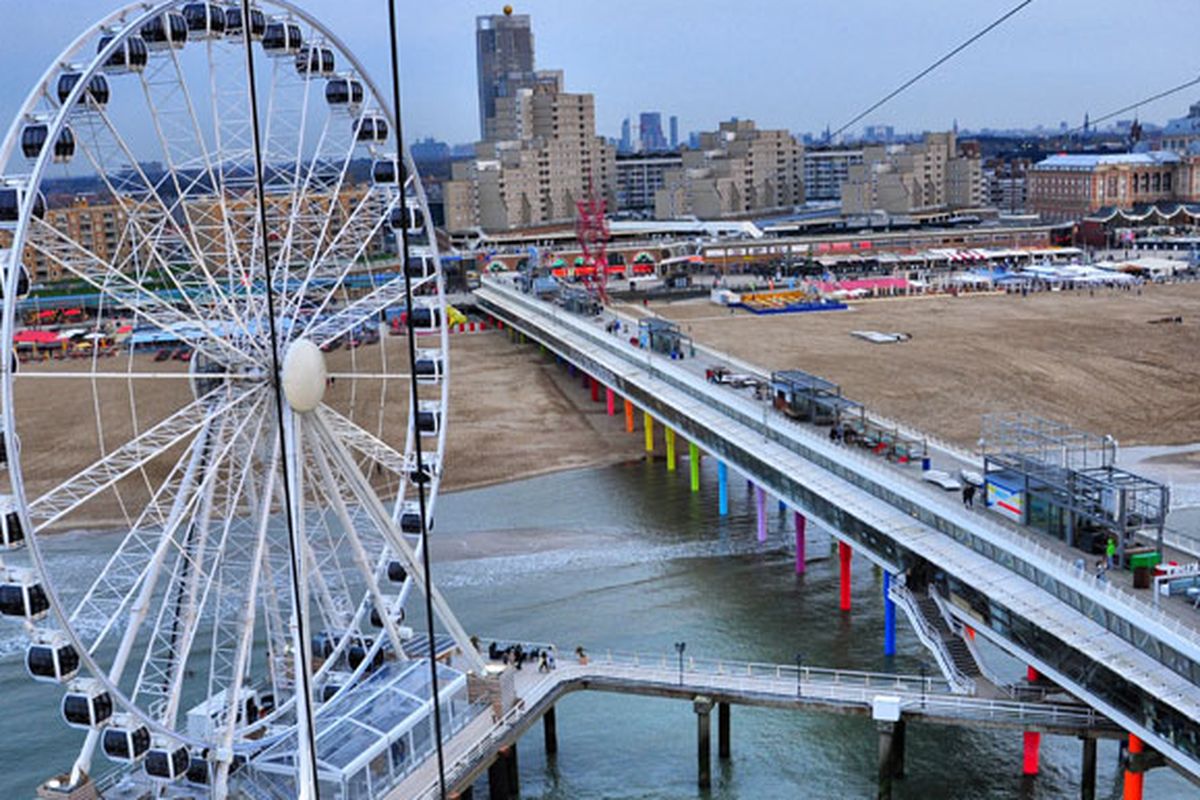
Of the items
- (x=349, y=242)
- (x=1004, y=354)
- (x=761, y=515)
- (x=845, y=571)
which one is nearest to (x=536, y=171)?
(x=1004, y=354)

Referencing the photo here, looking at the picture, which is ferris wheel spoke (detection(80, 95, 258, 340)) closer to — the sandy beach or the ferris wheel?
the ferris wheel

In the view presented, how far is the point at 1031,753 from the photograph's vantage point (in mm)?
24828

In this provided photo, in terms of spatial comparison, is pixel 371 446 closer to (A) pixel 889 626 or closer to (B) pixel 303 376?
(B) pixel 303 376

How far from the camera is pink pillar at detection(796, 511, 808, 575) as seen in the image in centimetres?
3659

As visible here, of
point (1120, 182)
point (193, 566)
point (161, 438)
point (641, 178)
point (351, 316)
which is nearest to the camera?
point (193, 566)

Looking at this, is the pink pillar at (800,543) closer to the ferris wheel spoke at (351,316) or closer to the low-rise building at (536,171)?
the ferris wheel spoke at (351,316)

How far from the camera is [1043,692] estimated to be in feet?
81.3

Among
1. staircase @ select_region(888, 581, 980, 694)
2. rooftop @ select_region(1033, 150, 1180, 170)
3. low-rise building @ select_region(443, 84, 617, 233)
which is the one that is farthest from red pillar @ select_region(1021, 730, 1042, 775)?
rooftop @ select_region(1033, 150, 1180, 170)

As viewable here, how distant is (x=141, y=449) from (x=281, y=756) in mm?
6198

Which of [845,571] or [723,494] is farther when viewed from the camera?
[723,494]

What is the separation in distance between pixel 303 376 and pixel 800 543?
2003 cm

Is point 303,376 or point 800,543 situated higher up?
point 303,376

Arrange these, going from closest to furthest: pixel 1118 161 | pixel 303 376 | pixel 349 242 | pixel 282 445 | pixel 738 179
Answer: pixel 282 445 < pixel 303 376 < pixel 349 242 < pixel 1118 161 < pixel 738 179

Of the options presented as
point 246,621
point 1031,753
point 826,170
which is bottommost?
point 1031,753
